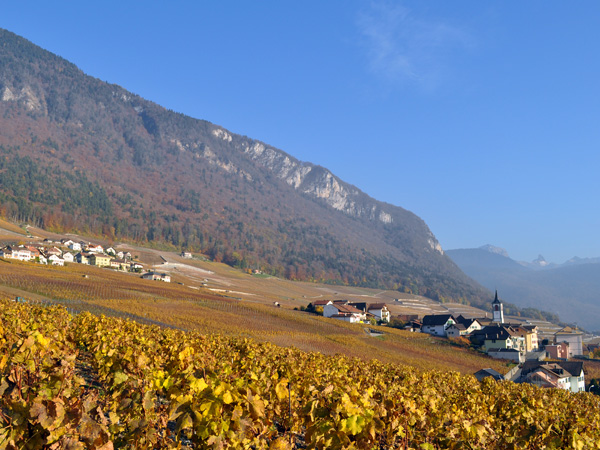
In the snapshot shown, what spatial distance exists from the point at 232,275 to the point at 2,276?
11685cm

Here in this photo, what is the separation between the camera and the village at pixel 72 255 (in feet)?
377

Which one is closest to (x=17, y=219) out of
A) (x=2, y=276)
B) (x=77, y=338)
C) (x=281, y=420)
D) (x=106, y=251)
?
(x=106, y=251)

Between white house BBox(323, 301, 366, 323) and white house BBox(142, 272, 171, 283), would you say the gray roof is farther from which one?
white house BBox(142, 272, 171, 283)

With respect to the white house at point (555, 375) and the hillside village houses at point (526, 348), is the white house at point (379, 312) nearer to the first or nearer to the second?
the hillside village houses at point (526, 348)

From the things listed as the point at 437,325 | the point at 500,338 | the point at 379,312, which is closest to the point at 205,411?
the point at 500,338

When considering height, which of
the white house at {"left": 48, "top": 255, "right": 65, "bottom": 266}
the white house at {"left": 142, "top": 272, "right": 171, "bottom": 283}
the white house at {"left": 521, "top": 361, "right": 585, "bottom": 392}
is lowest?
the white house at {"left": 521, "top": 361, "right": 585, "bottom": 392}

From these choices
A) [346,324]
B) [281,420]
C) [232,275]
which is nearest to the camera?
[281,420]

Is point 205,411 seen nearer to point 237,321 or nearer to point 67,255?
point 237,321

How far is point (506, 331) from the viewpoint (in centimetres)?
9000

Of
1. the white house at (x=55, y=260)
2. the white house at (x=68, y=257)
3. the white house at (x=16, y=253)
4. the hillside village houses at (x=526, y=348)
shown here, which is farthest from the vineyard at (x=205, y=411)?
the white house at (x=68, y=257)

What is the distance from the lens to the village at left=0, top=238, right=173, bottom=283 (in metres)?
115

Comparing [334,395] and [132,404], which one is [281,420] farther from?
[132,404]

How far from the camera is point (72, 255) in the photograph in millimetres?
138625

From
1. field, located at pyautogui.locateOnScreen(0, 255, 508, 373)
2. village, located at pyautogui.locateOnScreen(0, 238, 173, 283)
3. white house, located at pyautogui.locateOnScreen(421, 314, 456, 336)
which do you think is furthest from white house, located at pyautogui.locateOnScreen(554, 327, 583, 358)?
village, located at pyautogui.locateOnScreen(0, 238, 173, 283)
